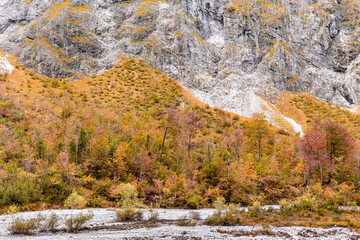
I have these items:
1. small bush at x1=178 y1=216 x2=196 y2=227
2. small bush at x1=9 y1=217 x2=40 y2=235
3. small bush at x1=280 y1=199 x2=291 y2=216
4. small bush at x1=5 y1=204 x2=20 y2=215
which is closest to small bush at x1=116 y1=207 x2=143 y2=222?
small bush at x1=178 y1=216 x2=196 y2=227

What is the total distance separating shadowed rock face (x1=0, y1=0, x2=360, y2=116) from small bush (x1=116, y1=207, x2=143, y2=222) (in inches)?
2045

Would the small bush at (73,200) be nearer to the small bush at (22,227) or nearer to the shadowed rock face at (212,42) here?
the small bush at (22,227)

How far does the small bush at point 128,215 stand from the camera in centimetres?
2022

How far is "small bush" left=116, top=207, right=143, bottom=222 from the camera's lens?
2022cm

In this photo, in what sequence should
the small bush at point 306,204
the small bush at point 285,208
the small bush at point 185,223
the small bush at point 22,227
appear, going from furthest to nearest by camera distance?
the small bush at point 306,204, the small bush at point 285,208, the small bush at point 185,223, the small bush at point 22,227

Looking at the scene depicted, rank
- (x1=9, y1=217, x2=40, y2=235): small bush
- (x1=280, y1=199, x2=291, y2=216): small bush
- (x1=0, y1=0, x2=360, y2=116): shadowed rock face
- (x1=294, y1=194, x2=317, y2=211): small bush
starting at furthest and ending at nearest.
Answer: (x1=0, y1=0, x2=360, y2=116): shadowed rock face, (x1=294, y1=194, x2=317, y2=211): small bush, (x1=280, y1=199, x2=291, y2=216): small bush, (x1=9, y1=217, x2=40, y2=235): small bush

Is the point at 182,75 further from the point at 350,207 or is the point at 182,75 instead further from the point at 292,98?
the point at 350,207

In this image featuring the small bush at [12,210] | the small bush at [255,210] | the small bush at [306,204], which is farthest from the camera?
the small bush at [306,204]

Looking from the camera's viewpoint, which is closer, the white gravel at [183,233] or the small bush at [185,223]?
the white gravel at [183,233]

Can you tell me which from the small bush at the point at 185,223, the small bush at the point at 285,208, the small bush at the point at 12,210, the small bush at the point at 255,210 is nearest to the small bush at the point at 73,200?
the small bush at the point at 12,210

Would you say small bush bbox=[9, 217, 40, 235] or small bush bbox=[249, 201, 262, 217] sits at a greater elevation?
small bush bbox=[9, 217, 40, 235]

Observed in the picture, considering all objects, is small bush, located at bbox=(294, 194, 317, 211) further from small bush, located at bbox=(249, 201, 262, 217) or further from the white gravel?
the white gravel

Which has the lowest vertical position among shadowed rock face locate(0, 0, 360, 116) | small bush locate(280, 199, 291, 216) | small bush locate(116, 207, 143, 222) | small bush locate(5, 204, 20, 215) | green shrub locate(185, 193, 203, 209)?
green shrub locate(185, 193, 203, 209)

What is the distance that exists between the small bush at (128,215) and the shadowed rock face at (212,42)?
170ft
